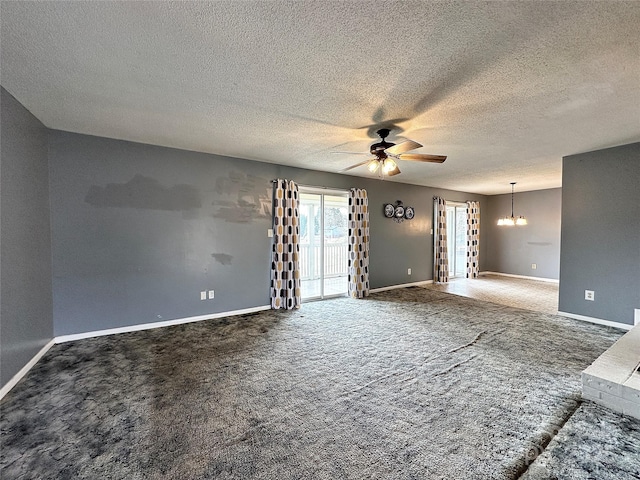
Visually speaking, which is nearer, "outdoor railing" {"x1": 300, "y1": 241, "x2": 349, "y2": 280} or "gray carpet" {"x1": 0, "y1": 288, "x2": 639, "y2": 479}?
"gray carpet" {"x1": 0, "y1": 288, "x2": 639, "y2": 479}

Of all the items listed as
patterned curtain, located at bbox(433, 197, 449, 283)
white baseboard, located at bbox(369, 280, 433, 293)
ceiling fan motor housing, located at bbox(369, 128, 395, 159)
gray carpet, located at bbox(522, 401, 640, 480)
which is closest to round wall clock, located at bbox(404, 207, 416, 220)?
patterned curtain, located at bbox(433, 197, 449, 283)

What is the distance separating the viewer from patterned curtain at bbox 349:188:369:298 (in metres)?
5.58

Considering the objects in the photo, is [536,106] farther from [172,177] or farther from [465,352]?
[172,177]

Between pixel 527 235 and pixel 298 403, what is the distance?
835 centimetres

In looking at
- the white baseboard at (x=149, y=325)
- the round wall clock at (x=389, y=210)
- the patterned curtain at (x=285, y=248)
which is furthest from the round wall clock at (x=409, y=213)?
the white baseboard at (x=149, y=325)

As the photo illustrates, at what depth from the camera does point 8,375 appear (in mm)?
2332

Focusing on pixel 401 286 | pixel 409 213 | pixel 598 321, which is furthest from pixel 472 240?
pixel 598 321

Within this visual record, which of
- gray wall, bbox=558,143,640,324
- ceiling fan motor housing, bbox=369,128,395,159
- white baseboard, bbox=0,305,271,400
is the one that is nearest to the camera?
white baseboard, bbox=0,305,271,400

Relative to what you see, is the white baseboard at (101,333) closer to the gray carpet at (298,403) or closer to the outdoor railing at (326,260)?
the gray carpet at (298,403)

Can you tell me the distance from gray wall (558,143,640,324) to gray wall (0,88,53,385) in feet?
22.1

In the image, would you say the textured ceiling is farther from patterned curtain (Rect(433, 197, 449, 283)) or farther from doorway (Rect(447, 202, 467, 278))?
doorway (Rect(447, 202, 467, 278))

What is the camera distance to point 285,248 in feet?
15.5

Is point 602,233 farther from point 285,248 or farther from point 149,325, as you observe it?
point 149,325

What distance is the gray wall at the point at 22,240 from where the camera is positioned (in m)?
2.34
